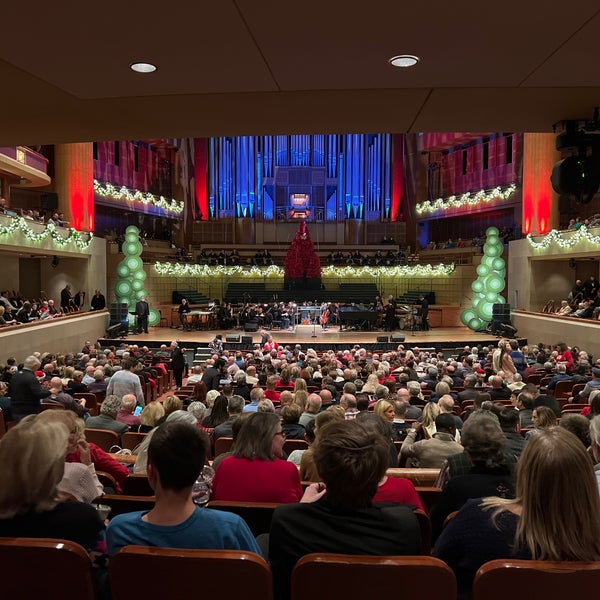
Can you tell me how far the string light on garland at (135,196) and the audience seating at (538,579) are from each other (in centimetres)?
2311

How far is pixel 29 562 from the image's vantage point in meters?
1.70

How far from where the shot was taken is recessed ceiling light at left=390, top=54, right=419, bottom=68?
2.99 m

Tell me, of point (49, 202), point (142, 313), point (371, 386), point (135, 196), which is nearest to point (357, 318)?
point (142, 313)

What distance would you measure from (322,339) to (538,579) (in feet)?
51.6

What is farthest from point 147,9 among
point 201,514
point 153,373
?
point 153,373

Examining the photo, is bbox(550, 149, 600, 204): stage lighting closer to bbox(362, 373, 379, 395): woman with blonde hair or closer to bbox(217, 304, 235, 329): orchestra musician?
bbox(362, 373, 379, 395): woman with blonde hair

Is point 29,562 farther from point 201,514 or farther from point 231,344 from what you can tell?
point 231,344

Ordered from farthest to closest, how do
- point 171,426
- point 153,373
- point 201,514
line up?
1. point 153,373
2. point 171,426
3. point 201,514

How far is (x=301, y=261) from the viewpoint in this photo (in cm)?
2378

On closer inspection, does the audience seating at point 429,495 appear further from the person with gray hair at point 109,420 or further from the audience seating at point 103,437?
the person with gray hair at point 109,420

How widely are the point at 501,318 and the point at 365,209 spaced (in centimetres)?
1363

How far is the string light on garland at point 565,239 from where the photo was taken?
1521 cm

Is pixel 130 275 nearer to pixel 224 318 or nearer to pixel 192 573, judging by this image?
pixel 224 318

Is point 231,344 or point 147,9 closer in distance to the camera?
point 147,9
